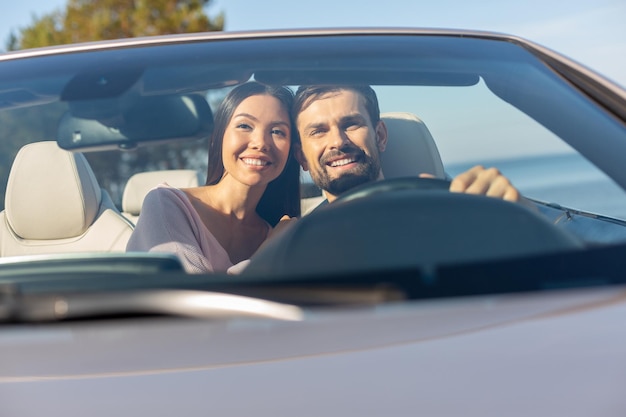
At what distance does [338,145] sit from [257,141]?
0.24 m

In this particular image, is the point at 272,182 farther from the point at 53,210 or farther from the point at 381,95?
the point at 53,210

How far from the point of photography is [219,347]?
57.3 inches

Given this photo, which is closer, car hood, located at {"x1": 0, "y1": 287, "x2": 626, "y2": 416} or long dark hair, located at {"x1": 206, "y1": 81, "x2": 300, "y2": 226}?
car hood, located at {"x1": 0, "y1": 287, "x2": 626, "y2": 416}

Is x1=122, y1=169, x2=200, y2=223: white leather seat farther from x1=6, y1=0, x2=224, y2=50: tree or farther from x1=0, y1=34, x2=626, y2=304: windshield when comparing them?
x1=6, y1=0, x2=224, y2=50: tree

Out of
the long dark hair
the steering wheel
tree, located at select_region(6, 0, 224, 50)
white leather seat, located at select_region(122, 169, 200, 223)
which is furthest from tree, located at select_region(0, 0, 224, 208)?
the steering wheel

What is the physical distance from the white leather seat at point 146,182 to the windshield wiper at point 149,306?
5.27 ft

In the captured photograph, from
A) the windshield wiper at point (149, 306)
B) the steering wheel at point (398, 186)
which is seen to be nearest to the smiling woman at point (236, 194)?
the steering wheel at point (398, 186)

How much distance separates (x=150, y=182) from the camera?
340 centimetres

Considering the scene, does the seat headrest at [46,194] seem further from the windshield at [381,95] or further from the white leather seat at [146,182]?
the windshield at [381,95]

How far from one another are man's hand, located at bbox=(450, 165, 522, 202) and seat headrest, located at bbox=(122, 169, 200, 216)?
4.69 feet

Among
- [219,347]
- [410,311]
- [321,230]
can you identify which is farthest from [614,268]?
[219,347]

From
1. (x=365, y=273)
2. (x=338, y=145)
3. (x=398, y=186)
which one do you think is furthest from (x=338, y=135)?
(x=365, y=273)

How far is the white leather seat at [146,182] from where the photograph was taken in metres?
3.32

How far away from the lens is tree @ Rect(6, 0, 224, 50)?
71.9 feet
